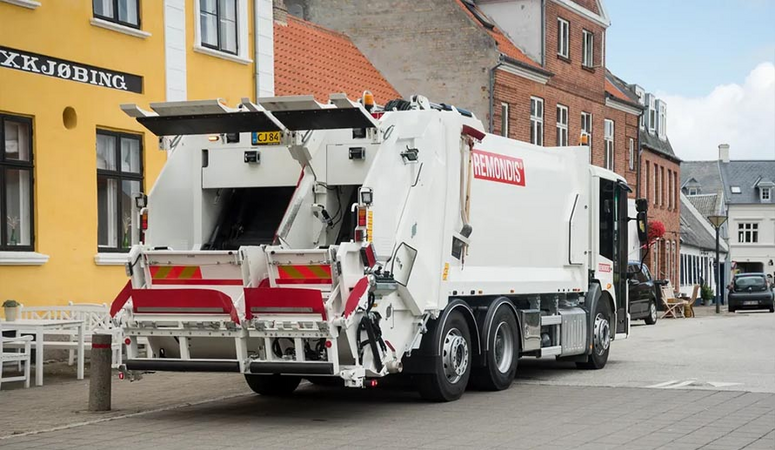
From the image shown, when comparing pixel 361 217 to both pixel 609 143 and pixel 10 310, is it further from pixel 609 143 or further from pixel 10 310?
pixel 609 143

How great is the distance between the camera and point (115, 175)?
17.6 m

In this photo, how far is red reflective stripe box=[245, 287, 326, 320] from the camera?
10477mm

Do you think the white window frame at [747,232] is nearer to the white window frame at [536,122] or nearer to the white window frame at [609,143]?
the white window frame at [609,143]

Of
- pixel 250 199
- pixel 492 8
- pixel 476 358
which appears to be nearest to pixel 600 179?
pixel 476 358

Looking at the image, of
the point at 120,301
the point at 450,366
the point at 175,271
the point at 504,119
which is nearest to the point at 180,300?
the point at 175,271

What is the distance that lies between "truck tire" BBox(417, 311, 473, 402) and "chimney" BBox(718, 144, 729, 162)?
9227 cm

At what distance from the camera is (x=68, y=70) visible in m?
16.6

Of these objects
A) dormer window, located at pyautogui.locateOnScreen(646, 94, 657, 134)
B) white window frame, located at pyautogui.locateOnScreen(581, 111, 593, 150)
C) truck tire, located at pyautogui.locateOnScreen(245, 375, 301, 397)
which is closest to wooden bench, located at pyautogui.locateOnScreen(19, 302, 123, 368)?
truck tire, located at pyautogui.locateOnScreen(245, 375, 301, 397)

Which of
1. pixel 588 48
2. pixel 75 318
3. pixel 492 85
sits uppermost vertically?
pixel 588 48

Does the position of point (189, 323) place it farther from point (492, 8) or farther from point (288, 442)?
point (492, 8)

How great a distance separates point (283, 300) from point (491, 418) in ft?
7.37

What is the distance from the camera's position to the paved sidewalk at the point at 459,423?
9609 millimetres

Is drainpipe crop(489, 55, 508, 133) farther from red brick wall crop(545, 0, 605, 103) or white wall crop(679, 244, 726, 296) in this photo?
white wall crop(679, 244, 726, 296)

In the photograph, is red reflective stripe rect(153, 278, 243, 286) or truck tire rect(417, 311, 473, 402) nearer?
red reflective stripe rect(153, 278, 243, 286)
